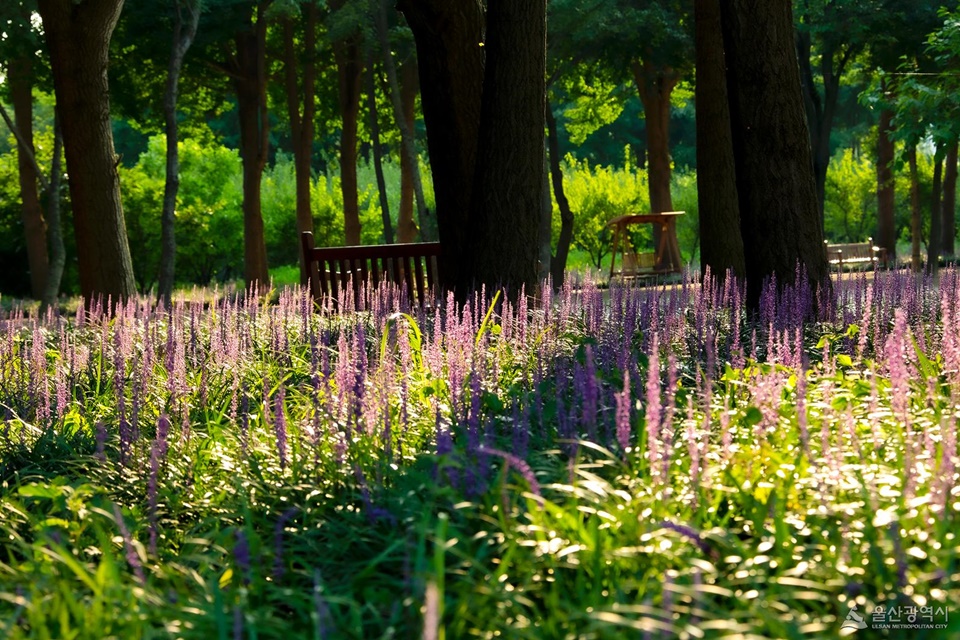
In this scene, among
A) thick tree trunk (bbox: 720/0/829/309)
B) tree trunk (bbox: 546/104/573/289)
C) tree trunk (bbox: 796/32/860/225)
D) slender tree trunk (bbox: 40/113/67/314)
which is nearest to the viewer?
thick tree trunk (bbox: 720/0/829/309)

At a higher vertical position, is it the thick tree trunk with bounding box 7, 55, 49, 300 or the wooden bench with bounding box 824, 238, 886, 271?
the thick tree trunk with bounding box 7, 55, 49, 300

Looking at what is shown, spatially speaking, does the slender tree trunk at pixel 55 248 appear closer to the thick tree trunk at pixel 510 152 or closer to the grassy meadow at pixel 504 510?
the thick tree trunk at pixel 510 152

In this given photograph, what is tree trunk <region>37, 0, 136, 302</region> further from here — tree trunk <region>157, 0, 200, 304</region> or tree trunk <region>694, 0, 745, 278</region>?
tree trunk <region>694, 0, 745, 278</region>

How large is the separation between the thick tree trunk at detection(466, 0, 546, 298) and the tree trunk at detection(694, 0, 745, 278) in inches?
113

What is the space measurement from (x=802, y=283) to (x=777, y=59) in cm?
183

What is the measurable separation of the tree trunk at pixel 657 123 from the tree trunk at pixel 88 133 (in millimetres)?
17603

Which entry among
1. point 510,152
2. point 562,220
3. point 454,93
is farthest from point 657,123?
point 510,152

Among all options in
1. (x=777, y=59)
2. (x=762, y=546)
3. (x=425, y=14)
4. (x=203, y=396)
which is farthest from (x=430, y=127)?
(x=762, y=546)

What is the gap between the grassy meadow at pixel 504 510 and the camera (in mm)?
3268

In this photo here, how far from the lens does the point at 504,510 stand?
12.8ft

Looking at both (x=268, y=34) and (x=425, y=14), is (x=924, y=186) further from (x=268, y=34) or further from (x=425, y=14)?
(x=425, y=14)

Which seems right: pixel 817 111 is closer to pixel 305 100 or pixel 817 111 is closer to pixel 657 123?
pixel 657 123

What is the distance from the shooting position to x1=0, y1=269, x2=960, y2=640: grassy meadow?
327cm

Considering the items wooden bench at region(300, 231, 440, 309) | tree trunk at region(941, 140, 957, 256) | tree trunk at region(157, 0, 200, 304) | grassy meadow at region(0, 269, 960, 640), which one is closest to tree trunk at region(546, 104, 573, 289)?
tree trunk at region(157, 0, 200, 304)
